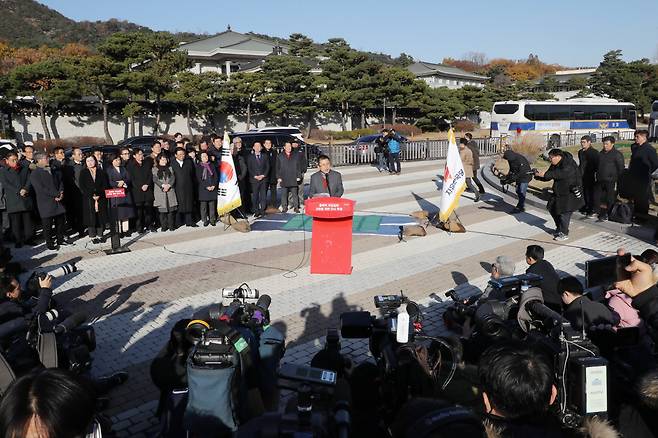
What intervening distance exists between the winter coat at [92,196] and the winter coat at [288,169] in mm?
4271

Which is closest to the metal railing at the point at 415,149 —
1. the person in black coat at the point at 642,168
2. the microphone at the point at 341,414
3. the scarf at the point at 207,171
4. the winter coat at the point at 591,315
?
the scarf at the point at 207,171

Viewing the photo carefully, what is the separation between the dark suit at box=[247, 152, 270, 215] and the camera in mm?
13188

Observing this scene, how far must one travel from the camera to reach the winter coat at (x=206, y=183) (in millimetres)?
12156

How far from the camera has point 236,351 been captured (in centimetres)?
331

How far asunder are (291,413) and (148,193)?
32.6 ft

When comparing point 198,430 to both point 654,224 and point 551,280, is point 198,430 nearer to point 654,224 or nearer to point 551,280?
point 551,280

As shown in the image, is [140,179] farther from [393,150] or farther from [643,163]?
[393,150]

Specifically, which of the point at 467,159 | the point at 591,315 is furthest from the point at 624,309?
the point at 467,159

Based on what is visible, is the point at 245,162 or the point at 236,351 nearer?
the point at 236,351

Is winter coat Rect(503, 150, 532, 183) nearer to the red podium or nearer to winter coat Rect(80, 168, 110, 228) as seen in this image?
the red podium

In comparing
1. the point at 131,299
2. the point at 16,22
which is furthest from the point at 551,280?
the point at 16,22

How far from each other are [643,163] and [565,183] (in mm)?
2497

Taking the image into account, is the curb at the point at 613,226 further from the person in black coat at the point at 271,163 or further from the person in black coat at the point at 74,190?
the person in black coat at the point at 74,190

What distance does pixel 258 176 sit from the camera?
519 inches
